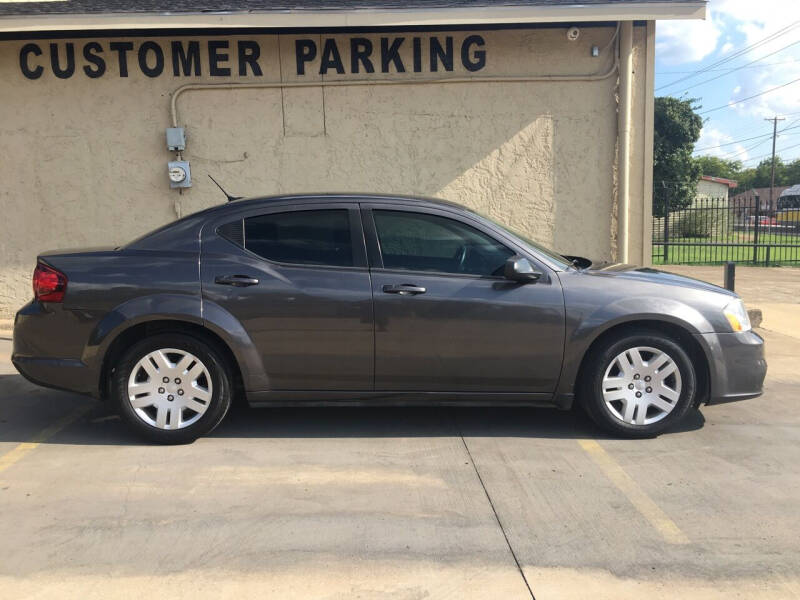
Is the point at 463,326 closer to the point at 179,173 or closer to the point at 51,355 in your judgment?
the point at 51,355

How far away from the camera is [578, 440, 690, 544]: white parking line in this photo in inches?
139

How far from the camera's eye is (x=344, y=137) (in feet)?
28.6

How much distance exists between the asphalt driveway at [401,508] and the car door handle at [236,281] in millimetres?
1099

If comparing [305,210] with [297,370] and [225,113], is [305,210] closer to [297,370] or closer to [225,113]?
[297,370]

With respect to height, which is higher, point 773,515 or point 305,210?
point 305,210

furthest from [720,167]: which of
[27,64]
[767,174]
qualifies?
[27,64]

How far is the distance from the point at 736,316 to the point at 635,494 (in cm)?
164

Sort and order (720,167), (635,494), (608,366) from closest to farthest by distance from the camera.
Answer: (635,494) → (608,366) → (720,167)

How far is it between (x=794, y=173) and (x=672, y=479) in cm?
11549

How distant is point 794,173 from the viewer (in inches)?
4060

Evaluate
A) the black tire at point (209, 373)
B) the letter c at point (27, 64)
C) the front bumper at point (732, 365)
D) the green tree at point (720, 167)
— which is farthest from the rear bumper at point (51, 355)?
the green tree at point (720, 167)

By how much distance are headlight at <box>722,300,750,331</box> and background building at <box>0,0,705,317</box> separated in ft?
12.8

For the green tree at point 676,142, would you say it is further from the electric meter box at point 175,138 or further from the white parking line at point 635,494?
the white parking line at point 635,494

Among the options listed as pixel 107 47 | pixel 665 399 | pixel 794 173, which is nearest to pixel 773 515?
pixel 665 399
